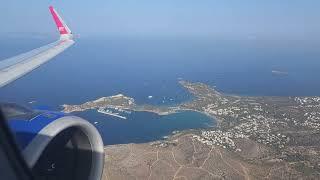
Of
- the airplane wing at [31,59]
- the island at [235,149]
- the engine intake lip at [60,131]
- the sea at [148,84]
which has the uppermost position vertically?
the engine intake lip at [60,131]

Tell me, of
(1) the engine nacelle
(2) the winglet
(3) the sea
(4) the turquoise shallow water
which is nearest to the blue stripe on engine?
(1) the engine nacelle

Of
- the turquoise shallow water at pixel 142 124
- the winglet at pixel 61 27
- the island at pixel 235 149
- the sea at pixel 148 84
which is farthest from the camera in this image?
the sea at pixel 148 84

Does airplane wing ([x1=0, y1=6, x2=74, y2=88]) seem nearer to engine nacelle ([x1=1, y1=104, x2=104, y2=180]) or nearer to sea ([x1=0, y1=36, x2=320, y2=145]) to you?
engine nacelle ([x1=1, y1=104, x2=104, y2=180])

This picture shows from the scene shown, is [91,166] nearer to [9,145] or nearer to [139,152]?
[9,145]

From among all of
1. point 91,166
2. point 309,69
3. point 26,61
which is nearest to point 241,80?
point 309,69

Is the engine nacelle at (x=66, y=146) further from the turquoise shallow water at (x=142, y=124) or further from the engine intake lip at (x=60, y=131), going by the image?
the turquoise shallow water at (x=142, y=124)

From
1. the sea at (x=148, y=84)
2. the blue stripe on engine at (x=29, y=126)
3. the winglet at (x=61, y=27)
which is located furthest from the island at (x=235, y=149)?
the blue stripe on engine at (x=29, y=126)
